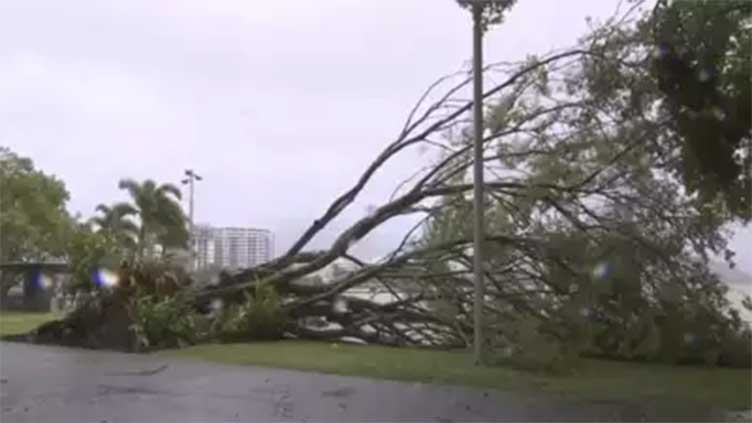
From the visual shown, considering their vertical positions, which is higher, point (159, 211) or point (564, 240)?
point (159, 211)

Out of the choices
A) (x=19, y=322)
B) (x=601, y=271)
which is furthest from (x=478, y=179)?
(x=19, y=322)

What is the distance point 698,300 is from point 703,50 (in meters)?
5.55

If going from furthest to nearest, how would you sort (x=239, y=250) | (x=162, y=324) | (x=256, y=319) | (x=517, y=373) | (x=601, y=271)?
(x=239, y=250)
(x=256, y=319)
(x=162, y=324)
(x=601, y=271)
(x=517, y=373)

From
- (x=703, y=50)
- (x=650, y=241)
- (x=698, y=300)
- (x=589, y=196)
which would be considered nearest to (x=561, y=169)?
(x=589, y=196)

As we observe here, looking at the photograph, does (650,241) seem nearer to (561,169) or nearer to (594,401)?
(561,169)

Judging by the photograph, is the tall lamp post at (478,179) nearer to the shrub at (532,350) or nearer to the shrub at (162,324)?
the shrub at (532,350)

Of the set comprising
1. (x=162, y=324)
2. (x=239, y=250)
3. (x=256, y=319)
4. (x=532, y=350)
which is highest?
(x=239, y=250)

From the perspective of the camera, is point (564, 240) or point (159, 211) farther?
point (159, 211)

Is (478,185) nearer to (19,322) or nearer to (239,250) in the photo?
(19,322)

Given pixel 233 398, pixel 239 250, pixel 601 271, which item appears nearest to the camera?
pixel 233 398

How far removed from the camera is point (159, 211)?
4862cm

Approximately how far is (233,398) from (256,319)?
7290mm

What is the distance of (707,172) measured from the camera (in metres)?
11.0

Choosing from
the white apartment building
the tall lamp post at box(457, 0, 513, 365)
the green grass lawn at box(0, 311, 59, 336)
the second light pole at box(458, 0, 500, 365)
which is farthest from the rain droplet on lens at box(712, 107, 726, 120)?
the green grass lawn at box(0, 311, 59, 336)
